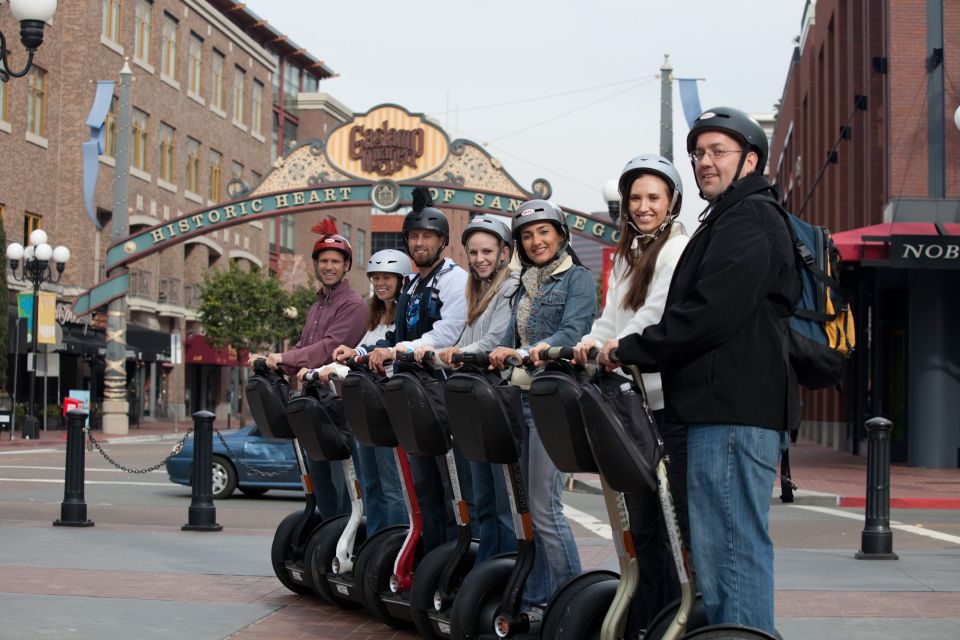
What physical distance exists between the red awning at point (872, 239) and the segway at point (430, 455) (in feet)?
50.8

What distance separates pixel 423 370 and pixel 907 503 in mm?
12582

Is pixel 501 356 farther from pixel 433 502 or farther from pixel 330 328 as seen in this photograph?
pixel 330 328

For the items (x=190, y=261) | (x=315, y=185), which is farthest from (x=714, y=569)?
(x=190, y=261)

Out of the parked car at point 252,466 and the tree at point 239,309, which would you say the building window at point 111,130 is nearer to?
the tree at point 239,309

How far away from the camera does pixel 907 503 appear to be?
56.9 ft

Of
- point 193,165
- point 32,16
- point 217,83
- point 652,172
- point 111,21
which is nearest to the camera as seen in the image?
point 652,172

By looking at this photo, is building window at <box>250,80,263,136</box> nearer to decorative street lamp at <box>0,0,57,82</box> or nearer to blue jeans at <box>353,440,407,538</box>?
decorative street lamp at <box>0,0,57,82</box>

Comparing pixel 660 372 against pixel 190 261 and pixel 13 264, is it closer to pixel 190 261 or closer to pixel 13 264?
pixel 13 264

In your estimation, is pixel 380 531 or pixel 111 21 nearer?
pixel 380 531

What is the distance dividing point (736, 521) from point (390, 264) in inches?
148

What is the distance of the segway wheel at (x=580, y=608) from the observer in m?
4.98

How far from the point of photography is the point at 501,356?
5.45 meters

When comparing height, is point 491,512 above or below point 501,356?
below

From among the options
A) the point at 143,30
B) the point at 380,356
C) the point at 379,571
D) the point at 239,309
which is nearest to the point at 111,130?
the point at 143,30
